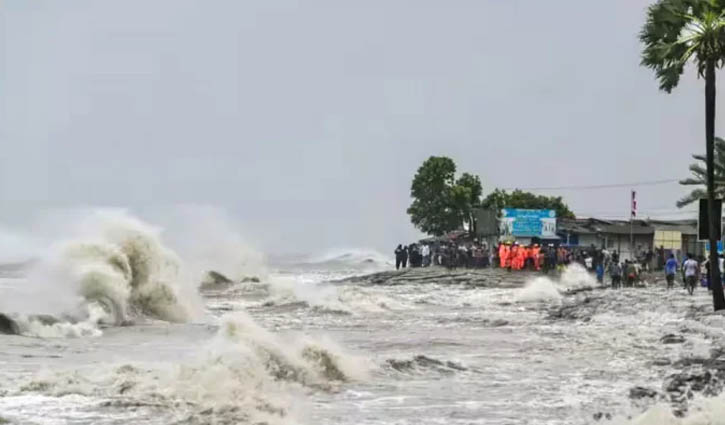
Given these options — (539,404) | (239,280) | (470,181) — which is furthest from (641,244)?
(539,404)

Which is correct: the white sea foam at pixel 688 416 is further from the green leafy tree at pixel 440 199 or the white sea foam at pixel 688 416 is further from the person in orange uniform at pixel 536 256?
the green leafy tree at pixel 440 199

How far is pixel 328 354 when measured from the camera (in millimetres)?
13227

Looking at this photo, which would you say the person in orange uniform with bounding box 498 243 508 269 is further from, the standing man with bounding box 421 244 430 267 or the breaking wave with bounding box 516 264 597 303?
the standing man with bounding box 421 244 430 267

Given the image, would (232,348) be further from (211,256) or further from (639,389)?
(211,256)

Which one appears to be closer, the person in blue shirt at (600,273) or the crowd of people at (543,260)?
the crowd of people at (543,260)

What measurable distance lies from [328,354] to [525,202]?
70.2 meters

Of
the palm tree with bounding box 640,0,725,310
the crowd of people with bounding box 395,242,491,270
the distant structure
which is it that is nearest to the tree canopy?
the palm tree with bounding box 640,0,725,310

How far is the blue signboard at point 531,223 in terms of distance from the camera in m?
60.2

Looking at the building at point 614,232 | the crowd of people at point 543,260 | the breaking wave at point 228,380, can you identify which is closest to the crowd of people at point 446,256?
the crowd of people at point 543,260

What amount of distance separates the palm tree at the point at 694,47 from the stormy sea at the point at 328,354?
2904 millimetres

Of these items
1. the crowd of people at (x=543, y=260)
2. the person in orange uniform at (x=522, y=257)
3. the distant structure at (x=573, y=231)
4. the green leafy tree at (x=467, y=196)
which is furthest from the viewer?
the green leafy tree at (x=467, y=196)

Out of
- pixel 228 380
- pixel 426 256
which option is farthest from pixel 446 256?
pixel 228 380

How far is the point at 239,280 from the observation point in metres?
52.0

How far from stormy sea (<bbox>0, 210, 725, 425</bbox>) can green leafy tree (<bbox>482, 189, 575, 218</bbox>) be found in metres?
46.5
